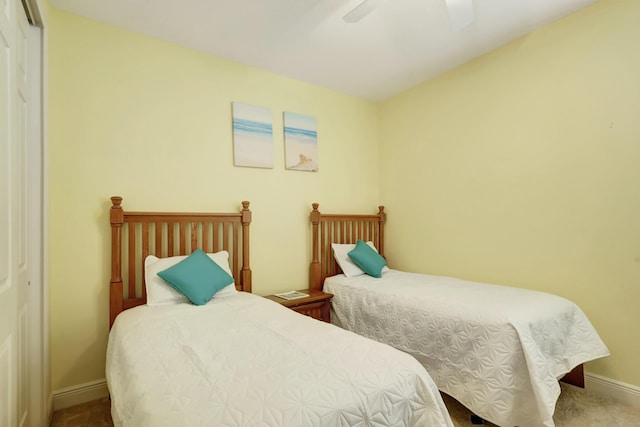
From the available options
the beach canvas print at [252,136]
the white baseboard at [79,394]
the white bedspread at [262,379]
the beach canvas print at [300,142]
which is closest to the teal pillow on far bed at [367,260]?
the beach canvas print at [300,142]

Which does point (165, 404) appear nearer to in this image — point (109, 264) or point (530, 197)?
point (109, 264)

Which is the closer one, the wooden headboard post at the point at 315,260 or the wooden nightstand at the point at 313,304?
the wooden nightstand at the point at 313,304

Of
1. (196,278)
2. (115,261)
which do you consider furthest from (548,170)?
(115,261)

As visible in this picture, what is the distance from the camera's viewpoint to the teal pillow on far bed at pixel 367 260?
9.67 ft

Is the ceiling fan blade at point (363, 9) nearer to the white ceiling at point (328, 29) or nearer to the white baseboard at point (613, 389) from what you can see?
the white ceiling at point (328, 29)

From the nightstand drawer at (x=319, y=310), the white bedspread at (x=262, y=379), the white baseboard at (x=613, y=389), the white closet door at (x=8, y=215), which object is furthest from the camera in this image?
the nightstand drawer at (x=319, y=310)

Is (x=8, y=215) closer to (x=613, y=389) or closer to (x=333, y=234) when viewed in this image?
(x=333, y=234)

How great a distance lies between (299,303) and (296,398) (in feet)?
5.26

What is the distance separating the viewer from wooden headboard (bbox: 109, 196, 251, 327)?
2.12 meters

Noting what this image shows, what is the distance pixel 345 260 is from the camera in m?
3.05

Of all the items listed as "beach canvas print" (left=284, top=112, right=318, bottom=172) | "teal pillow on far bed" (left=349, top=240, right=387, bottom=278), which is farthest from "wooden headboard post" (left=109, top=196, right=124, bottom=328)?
"teal pillow on far bed" (left=349, top=240, right=387, bottom=278)

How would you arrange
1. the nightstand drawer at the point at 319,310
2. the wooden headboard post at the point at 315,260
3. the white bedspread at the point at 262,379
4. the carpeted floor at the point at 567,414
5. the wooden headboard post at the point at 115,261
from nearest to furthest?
1. the white bedspread at the point at 262,379
2. the carpeted floor at the point at 567,414
3. the wooden headboard post at the point at 115,261
4. the nightstand drawer at the point at 319,310
5. the wooden headboard post at the point at 315,260

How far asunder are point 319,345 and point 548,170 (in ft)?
6.94

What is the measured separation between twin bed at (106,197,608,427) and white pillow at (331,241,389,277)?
16 millimetres
